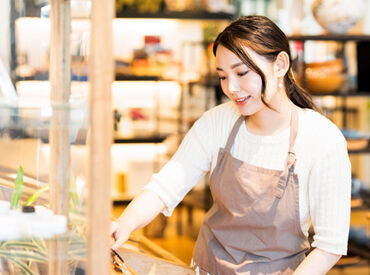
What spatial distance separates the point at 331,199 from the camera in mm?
1782

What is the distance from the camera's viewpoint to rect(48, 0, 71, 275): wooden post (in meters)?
1.25

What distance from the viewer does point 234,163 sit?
77.2 inches

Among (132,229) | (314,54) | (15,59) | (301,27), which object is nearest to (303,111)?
(132,229)

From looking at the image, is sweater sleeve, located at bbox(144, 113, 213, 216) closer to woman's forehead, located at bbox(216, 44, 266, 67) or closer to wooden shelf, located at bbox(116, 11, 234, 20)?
woman's forehead, located at bbox(216, 44, 266, 67)

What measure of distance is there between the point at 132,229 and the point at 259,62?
0.59 m

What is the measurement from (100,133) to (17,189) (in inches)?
12.7

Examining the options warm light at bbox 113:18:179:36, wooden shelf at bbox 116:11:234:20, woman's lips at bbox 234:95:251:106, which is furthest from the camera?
warm light at bbox 113:18:179:36

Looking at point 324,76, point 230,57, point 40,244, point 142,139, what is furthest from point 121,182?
point 40,244

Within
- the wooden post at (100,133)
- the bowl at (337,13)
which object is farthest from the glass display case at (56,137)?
the bowl at (337,13)

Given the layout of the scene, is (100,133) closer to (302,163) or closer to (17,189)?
(17,189)

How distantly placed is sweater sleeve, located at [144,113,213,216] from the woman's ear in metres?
0.27

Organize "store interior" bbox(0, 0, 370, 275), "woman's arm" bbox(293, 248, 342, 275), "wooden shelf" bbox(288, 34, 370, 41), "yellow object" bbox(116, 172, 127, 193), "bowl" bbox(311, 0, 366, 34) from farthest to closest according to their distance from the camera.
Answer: "yellow object" bbox(116, 172, 127, 193) < "wooden shelf" bbox(288, 34, 370, 41) < "bowl" bbox(311, 0, 366, 34) < "woman's arm" bbox(293, 248, 342, 275) < "store interior" bbox(0, 0, 370, 275)

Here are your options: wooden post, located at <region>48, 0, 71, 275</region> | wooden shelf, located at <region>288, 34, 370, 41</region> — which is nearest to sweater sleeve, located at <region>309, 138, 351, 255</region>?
wooden post, located at <region>48, 0, 71, 275</region>

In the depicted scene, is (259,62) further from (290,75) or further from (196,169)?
(196,169)
